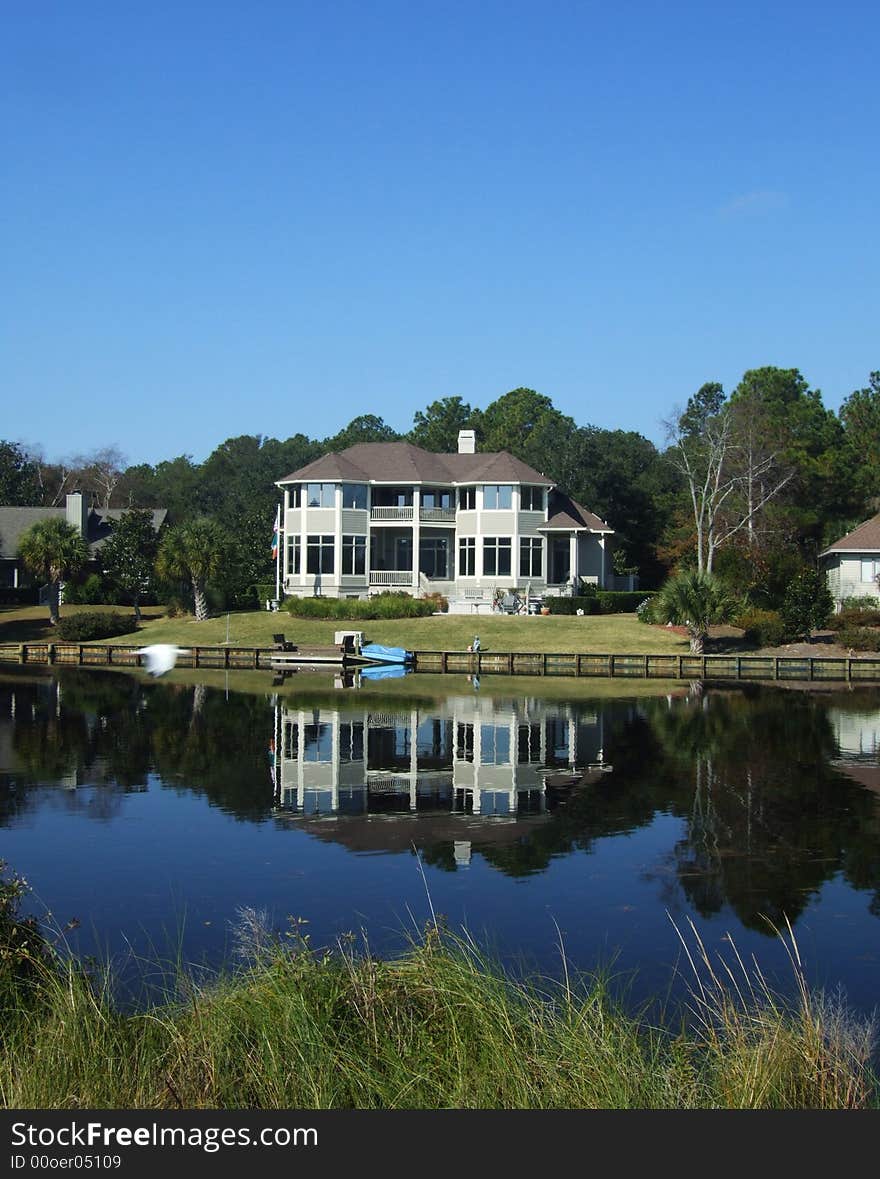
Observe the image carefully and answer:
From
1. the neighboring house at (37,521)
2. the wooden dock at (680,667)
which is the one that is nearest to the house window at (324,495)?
the neighboring house at (37,521)

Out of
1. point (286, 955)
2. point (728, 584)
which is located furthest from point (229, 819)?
Result: point (728, 584)

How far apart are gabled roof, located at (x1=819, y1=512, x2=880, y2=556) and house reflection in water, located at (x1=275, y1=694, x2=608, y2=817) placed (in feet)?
86.9

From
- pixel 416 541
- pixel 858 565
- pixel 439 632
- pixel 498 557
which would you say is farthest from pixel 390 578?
pixel 858 565

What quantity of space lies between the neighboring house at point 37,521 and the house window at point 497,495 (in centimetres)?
2292

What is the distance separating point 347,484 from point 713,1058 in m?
60.8

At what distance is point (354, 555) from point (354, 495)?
3.45 metres

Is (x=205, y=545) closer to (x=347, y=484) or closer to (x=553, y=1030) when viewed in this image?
(x=347, y=484)

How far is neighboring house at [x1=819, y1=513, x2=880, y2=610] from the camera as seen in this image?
62.2 meters

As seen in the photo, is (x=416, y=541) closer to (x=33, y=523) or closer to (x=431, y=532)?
(x=431, y=532)

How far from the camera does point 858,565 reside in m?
62.8

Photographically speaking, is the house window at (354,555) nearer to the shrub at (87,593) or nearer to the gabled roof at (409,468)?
the gabled roof at (409,468)

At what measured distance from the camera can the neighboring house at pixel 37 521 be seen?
78.4 metres

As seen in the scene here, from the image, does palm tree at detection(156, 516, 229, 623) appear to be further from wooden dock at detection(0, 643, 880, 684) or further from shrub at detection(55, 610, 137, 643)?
wooden dock at detection(0, 643, 880, 684)

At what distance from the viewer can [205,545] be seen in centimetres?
6488
